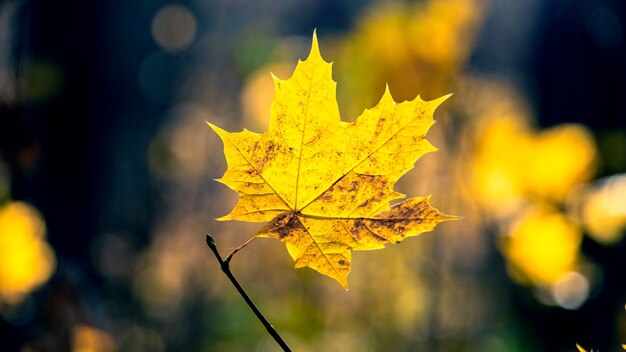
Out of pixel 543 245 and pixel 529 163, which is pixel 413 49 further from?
pixel 543 245

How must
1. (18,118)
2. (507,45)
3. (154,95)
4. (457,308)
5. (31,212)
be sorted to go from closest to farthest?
(18,118)
(31,212)
(457,308)
(154,95)
(507,45)

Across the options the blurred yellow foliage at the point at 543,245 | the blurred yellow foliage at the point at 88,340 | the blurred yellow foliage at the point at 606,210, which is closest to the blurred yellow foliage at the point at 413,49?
the blurred yellow foliage at the point at 543,245

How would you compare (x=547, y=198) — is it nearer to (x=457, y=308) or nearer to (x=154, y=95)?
(x=457, y=308)

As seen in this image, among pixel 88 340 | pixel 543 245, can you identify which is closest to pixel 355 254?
pixel 543 245

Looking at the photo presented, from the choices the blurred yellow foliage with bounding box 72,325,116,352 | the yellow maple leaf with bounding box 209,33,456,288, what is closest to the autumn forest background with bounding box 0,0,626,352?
the blurred yellow foliage with bounding box 72,325,116,352

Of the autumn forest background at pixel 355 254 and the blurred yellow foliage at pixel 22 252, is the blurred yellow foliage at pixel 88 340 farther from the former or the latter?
the blurred yellow foliage at pixel 22 252

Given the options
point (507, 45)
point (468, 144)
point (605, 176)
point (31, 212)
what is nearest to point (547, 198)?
point (605, 176)

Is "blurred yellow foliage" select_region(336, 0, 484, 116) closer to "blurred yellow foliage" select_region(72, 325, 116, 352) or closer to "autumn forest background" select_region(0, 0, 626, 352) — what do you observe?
"autumn forest background" select_region(0, 0, 626, 352)
